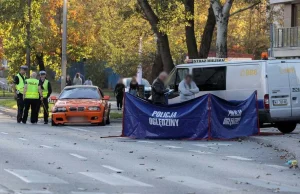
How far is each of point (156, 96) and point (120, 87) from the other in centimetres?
1781

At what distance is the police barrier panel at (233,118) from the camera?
22.3 meters

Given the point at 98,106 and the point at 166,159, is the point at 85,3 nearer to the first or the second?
the point at 98,106

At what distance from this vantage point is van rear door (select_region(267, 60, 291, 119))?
912 inches

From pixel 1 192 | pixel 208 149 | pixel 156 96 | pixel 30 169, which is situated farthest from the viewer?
pixel 156 96

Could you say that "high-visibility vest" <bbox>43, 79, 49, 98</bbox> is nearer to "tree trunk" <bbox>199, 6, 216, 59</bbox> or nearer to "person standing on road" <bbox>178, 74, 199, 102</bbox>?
"person standing on road" <bbox>178, 74, 199, 102</bbox>

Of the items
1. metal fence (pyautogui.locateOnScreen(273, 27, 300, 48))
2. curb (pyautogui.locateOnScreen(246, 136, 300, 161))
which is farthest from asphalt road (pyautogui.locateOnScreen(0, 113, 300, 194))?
metal fence (pyautogui.locateOnScreen(273, 27, 300, 48))

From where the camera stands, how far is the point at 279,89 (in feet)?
76.3

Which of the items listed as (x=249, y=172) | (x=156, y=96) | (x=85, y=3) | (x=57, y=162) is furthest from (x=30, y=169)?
(x=85, y=3)

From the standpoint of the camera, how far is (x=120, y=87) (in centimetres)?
4166

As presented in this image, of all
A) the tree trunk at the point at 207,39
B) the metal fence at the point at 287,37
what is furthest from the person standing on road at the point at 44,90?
the metal fence at the point at 287,37

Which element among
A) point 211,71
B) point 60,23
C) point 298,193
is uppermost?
point 60,23

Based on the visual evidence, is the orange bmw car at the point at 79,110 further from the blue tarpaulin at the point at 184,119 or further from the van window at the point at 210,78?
the blue tarpaulin at the point at 184,119

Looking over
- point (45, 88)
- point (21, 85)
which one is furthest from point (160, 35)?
point (21, 85)

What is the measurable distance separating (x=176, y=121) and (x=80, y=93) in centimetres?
778
